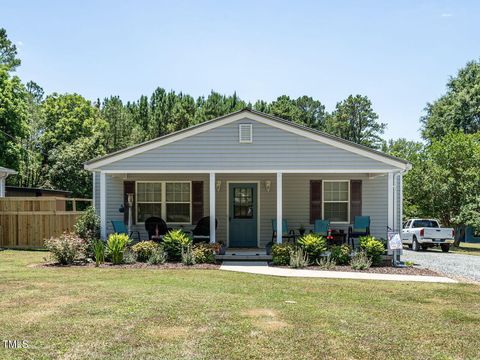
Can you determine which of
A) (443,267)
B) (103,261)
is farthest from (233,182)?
(443,267)

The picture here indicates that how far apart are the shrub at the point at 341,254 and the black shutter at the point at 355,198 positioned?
2411 millimetres

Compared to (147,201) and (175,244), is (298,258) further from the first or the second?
(147,201)

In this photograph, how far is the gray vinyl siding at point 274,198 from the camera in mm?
15062

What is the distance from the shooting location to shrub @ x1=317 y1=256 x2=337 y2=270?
12070 millimetres

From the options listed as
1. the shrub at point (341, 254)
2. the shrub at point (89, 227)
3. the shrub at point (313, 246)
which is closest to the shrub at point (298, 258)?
the shrub at point (313, 246)

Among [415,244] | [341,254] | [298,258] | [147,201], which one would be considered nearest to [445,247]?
[415,244]

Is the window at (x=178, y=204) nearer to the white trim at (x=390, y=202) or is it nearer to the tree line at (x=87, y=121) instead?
the white trim at (x=390, y=202)

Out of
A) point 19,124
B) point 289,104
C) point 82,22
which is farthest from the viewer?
point 289,104

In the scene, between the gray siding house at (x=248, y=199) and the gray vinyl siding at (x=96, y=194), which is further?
the gray siding house at (x=248, y=199)

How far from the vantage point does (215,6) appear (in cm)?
1377

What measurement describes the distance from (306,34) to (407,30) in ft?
11.6

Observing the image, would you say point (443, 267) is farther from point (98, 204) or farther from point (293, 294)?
point (98, 204)

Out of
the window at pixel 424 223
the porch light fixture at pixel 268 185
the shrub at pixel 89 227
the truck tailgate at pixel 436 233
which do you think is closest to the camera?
the shrub at pixel 89 227

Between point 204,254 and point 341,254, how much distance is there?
366 cm
